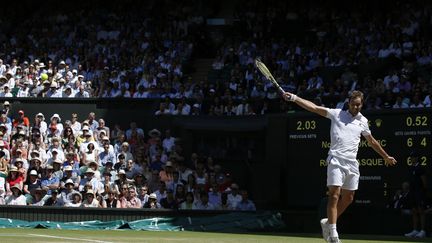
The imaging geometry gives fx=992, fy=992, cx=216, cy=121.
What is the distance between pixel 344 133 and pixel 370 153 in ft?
26.5

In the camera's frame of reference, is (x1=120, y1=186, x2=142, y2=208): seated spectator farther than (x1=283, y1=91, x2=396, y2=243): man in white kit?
Yes

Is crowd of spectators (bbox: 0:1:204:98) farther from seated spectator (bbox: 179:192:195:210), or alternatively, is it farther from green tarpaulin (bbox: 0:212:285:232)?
green tarpaulin (bbox: 0:212:285:232)

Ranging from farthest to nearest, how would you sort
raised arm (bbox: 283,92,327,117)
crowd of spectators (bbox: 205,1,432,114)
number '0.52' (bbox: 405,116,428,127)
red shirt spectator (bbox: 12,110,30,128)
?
red shirt spectator (bbox: 12,110,30,128)
crowd of spectators (bbox: 205,1,432,114)
number '0.52' (bbox: 405,116,428,127)
raised arm (bbox: 283,92,327,117)

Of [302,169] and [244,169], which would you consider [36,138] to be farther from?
[302,169]

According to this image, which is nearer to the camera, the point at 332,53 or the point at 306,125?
the point at 306,125

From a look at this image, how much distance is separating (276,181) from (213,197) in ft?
5.47

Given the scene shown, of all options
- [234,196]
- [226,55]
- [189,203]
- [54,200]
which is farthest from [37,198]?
[226,55]

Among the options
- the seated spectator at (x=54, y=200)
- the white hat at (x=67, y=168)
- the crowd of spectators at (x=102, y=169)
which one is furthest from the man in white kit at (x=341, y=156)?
the white hat at (x=67, y=168)

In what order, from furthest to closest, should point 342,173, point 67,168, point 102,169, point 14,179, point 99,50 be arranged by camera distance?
point 99,50
point 102,169
point 67,168
point 14,179
point 342,173

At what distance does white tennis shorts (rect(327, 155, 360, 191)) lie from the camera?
43.2 feet

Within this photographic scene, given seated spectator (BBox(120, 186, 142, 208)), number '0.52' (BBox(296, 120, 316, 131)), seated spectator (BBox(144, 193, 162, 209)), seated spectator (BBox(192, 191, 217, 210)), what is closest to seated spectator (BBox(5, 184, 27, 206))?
seated spectator (BBox(120, 186, 142, 208))

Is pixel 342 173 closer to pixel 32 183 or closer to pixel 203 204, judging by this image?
pixel 203 204

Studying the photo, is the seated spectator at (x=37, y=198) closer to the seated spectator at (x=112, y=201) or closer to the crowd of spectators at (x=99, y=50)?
the seated spectator at (x=112, y=201)

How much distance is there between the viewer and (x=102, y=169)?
25.7m
